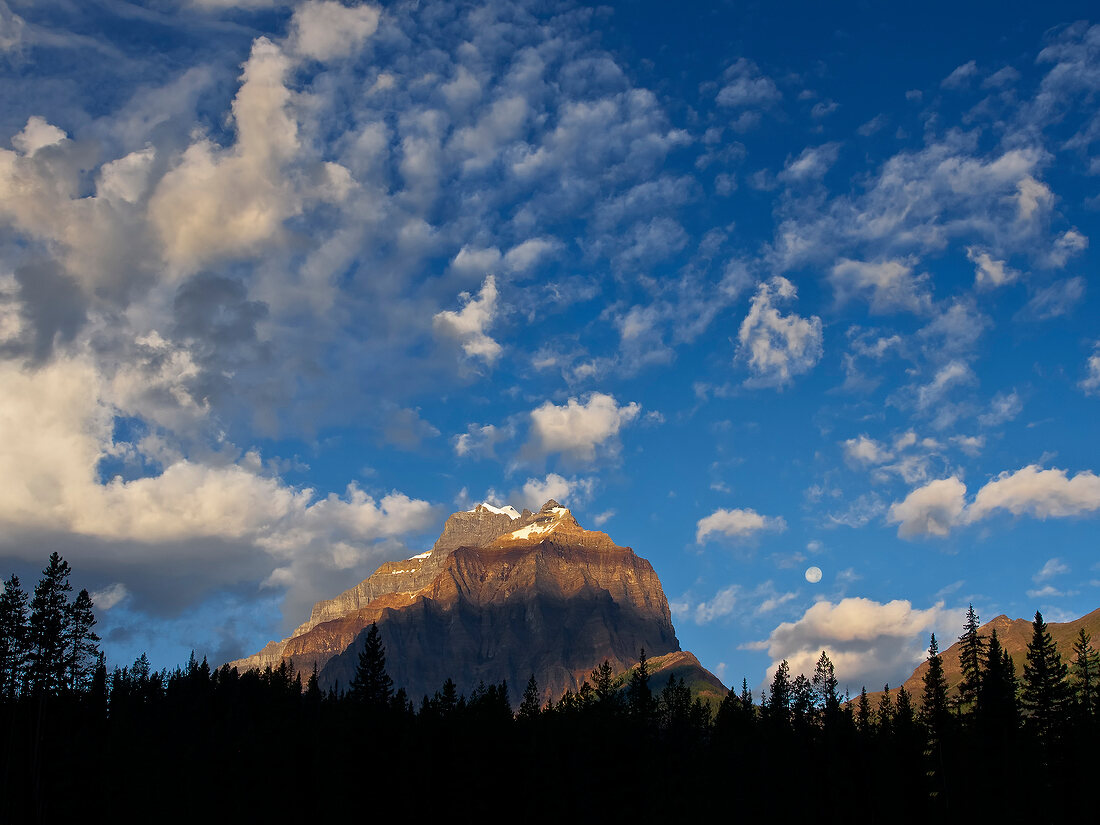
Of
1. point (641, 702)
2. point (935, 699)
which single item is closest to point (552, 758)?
point (641, 702)

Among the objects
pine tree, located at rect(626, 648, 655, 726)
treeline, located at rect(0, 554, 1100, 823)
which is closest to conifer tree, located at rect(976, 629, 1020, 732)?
treeline, located at rect(0, 554, 1100, 823)

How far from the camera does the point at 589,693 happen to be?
419ft

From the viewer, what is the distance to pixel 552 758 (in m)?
93.8

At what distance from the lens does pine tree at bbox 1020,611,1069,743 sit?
91.1m

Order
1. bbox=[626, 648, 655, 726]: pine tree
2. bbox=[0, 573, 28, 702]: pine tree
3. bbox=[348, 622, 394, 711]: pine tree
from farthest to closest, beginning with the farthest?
bbox=[348, 622, 394, 711]: pine tree → bbox=[626, 648, 655, 726]: pine tree → bbox=[0, 573, 28, 702]: pine tree

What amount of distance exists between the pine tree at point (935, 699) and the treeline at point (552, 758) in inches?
8.7

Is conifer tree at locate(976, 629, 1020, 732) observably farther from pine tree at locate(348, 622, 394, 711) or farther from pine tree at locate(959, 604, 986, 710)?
pine tree at locate(348, 622, 394, 711)

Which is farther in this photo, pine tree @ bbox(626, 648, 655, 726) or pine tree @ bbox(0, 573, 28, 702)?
pine tree @ bbox(626, 648, 655, 726)

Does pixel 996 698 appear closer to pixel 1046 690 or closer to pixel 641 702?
pixel 1046 690

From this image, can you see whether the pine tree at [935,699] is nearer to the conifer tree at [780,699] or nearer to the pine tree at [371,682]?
the conifer tree at [780,699]

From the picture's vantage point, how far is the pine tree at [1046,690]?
3585 inches

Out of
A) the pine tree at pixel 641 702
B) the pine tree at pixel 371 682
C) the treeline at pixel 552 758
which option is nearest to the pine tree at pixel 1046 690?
the treeline at pixel 552 758

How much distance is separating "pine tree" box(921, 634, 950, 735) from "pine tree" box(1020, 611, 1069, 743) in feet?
23.2

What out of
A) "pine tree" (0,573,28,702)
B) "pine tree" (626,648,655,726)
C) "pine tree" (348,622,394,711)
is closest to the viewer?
"pine tree" (0,573,28,702)
